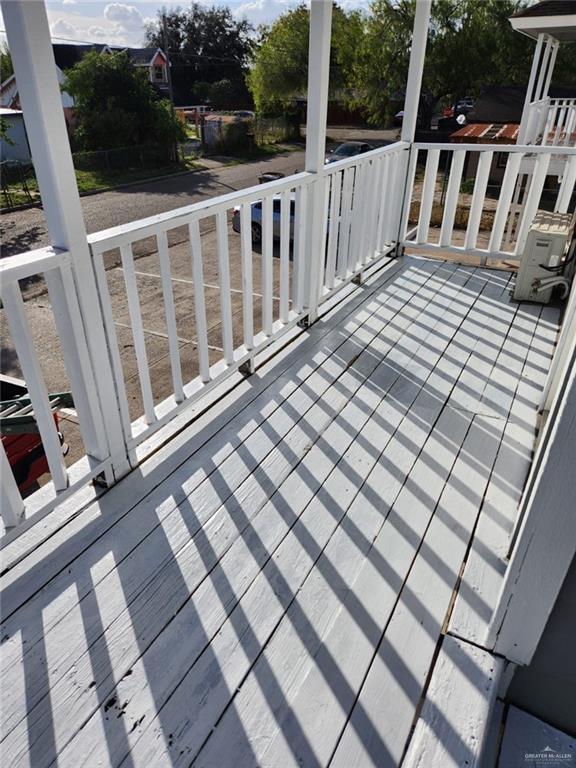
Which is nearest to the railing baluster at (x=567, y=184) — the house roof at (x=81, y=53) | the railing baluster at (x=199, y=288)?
the railing baluster at (x=199, y=288)

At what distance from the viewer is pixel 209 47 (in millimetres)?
34969

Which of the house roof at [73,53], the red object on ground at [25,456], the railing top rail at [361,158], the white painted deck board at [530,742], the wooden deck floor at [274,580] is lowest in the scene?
the red object on ground at [25,456]

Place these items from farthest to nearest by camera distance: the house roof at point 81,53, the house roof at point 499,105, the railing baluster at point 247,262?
the house roof at point 499,105 < the house roof at point 81,53 < the railing baluster at point 247,262

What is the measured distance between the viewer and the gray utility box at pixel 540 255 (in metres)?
3.15

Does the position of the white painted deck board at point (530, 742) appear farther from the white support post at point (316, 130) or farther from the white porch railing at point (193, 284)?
the white support post at point (316, 130)

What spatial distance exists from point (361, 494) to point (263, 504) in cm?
36

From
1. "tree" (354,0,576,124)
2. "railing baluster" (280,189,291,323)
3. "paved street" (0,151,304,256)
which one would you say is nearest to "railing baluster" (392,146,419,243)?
"railing baluster" (280,189,291,323)

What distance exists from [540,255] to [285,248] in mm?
1825

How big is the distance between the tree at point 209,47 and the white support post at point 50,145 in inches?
1497

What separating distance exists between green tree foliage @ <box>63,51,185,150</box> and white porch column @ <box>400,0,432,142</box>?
54.7 ft

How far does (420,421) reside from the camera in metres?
2.17

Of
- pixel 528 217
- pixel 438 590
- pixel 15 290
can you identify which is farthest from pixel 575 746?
pixel 528 217

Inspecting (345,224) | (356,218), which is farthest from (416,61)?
(345,224)

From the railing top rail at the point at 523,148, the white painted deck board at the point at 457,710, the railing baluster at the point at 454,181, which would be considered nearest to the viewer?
the white painted deck board at the point at 457,710
